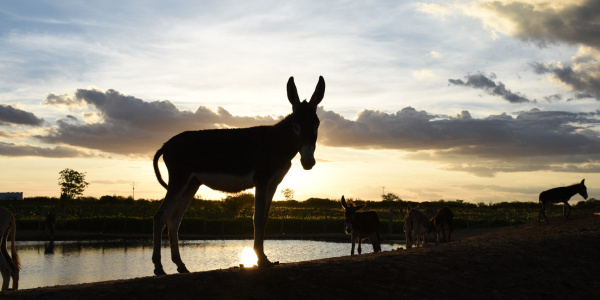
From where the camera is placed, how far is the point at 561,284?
845 centimetres

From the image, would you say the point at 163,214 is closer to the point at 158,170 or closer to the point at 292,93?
the point at 158,170

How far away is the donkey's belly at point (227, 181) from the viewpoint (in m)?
8.12

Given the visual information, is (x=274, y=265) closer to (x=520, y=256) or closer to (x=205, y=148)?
(x=205, y=148)

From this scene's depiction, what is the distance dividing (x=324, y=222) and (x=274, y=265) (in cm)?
3843

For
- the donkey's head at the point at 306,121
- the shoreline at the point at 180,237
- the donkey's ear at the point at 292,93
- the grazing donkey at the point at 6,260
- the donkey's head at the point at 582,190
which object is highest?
the donkey's ear at the point at 292,93

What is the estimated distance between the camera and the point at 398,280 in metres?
7.62

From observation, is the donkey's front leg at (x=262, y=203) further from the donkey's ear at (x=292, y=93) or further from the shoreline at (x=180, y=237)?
the shoreline at (x=180, y=237)

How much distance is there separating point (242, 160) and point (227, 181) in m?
0.42

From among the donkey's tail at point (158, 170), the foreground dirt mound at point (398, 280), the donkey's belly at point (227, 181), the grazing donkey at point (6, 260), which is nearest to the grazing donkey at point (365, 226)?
the foreground dirt mound at point (398, 280)

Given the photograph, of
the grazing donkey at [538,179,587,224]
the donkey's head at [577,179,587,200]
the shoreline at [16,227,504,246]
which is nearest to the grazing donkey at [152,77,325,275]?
the grazing donkey at [538,179,587,224]

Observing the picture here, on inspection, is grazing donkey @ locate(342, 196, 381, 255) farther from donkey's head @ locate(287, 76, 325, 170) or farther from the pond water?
donkey's head @ locate(287, 76, 325, 170)

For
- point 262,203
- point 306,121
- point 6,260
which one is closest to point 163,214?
point 262,203

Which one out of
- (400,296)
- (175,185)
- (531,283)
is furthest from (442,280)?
(175,185)

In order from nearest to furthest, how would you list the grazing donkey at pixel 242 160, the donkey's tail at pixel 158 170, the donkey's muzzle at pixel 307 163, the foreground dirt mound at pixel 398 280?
1. the foreground dirt mound at pixel 398 280
2. the donkey's muzzle at pixel 307 163
3. the grazing donkey at pixel 242 160
4. the donkey's tail at pixel 158 170
